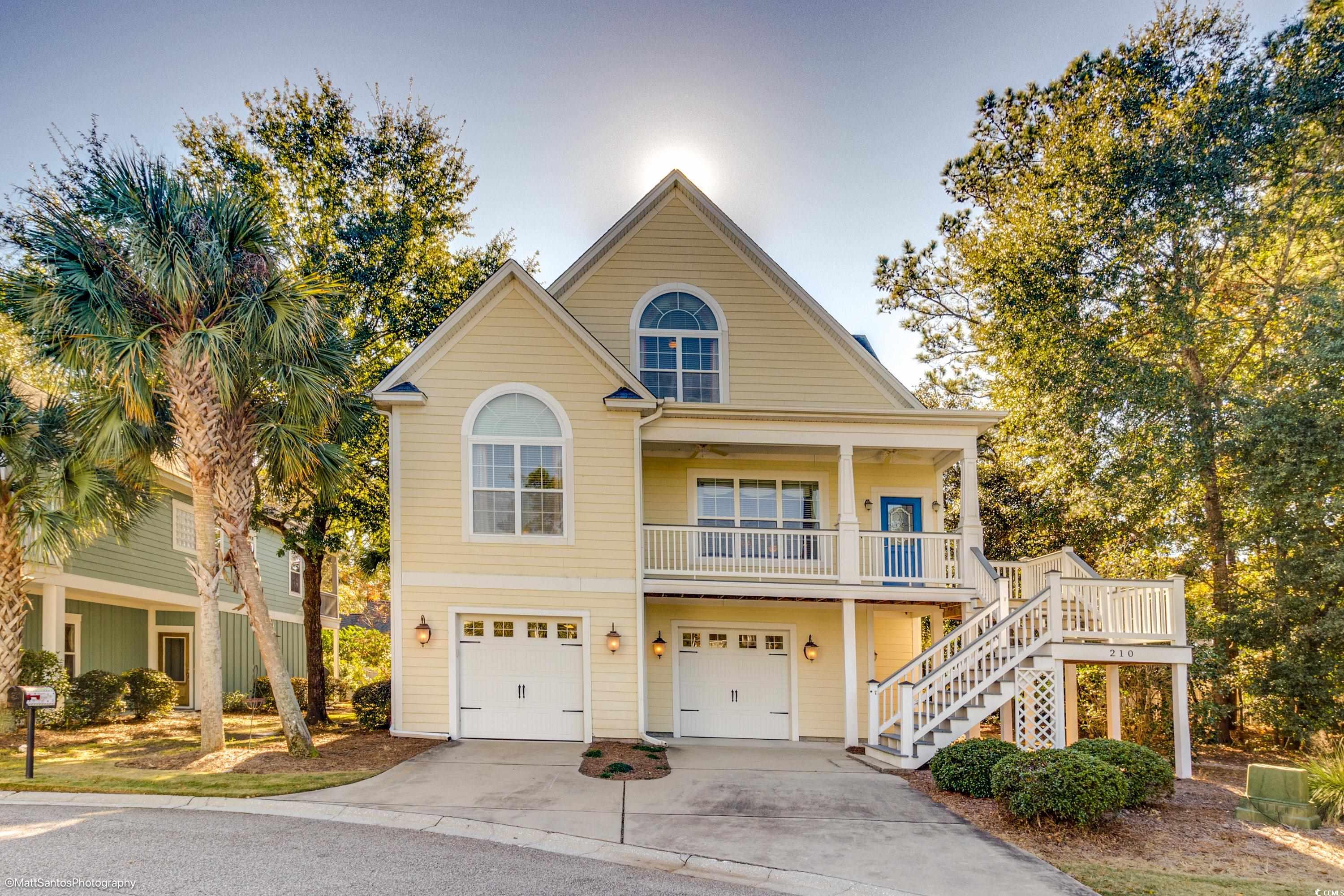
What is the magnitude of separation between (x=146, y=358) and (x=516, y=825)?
298 inches

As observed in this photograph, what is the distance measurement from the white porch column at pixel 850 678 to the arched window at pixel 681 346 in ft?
15.5

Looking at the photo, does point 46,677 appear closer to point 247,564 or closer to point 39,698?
point 39,698

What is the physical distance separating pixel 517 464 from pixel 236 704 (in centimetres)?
1114

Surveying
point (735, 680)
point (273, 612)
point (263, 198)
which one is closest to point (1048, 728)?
point (735, 680)

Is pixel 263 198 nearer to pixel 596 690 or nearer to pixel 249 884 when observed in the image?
pixel 596 690

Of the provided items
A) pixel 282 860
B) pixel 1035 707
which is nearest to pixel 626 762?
pixel 282 860

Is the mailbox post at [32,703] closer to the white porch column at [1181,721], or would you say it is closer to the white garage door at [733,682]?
the white garage door at [733,682]

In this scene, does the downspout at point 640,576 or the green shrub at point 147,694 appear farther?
the green shrub at point 147,694

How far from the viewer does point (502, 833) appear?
8484mm

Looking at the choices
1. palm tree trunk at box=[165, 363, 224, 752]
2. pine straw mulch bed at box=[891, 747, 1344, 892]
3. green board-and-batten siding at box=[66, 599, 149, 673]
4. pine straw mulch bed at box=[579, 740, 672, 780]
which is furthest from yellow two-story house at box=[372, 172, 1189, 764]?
green board-and-batten siding at box=[66, 599, 149, 673]

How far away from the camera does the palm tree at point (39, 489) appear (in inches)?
506

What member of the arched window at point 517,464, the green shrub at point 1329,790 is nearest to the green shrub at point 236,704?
the arched window at point 517,464

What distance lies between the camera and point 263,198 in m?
17.8

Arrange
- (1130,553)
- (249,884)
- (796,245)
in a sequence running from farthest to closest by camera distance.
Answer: (1130,553)
(796,245)
(249,884)
